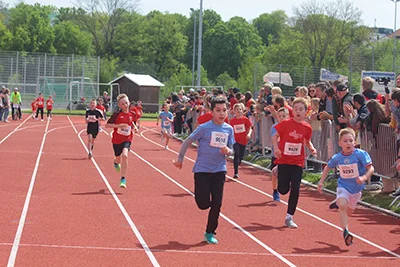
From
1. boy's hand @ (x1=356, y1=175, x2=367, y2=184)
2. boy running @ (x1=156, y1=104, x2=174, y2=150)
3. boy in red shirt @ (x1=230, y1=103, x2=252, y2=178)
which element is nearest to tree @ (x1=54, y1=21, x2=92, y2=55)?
boy running @ (x1=156, y1=104, x2=174, y2=150)

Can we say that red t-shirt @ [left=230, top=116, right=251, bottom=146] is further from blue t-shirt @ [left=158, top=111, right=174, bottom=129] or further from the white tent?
the white tent

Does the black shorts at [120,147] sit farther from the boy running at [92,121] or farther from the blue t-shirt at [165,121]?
the blue t-shirt at [165,121]

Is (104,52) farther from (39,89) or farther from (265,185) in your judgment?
(265,185)

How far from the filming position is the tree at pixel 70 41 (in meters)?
88.0

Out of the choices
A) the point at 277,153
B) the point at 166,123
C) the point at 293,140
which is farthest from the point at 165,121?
the point at 277,153

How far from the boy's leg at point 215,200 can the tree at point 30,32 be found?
256 feet

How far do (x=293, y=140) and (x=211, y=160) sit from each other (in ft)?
6.63

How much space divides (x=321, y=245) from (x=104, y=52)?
86887mm

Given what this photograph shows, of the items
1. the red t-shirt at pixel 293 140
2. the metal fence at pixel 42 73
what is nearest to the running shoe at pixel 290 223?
the red t-shirt at pixel 293 140

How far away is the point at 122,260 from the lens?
27.6 feet

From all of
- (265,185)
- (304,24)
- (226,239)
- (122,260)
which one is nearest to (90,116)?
(265,185)

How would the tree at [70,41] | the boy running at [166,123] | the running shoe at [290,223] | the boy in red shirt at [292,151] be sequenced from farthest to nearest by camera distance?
the tree at [70,41] → the boy running at [166,123] → the boy in red shirt at [292,151] → the running shoe at [290,223]

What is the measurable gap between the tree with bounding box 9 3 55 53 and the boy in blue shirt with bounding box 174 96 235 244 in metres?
78.0

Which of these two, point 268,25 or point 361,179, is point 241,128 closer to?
point 361,179
